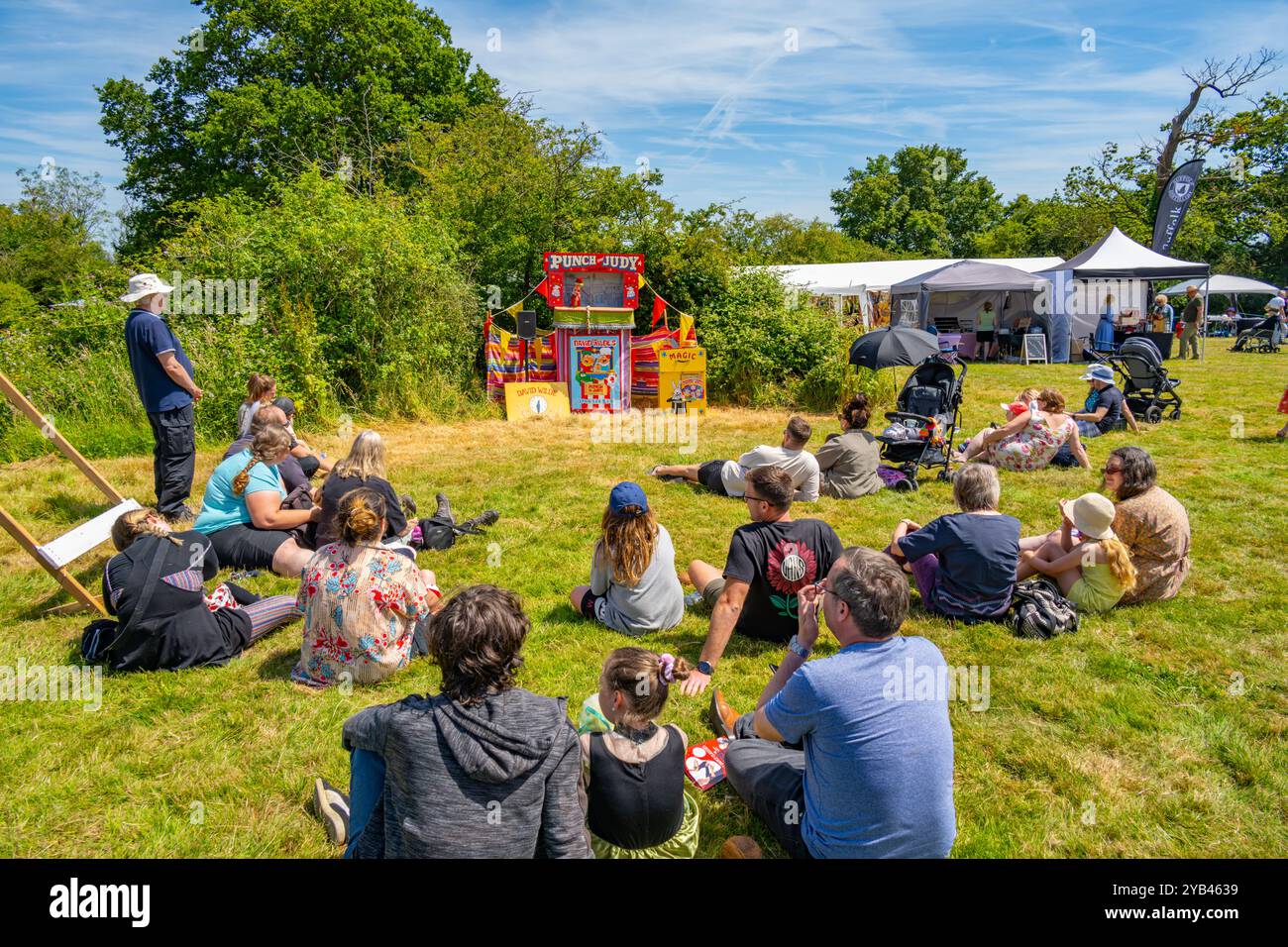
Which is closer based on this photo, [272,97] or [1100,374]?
[1100,374]

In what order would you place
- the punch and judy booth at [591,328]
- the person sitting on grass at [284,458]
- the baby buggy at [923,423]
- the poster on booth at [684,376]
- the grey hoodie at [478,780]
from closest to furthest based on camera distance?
1. the grey hoodie at [478,780]
2. the person sitting on grass at [284,458]
3. the baby buggy at [923,423]
4. the punch and judy booth at [591,328]
5. the poster on booth at [684,376]

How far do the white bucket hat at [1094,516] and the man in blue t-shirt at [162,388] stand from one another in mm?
7088

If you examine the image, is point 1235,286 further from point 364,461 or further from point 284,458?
point 284,458

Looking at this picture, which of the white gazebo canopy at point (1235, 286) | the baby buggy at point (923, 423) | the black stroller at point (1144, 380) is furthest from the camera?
the white gazebo canopy at point (1235, 286)

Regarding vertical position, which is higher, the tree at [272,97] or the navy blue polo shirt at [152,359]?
the tree at [272,97]

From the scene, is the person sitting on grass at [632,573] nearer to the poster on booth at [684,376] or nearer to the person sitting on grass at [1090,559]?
the person sitting on grass at [1090,559]

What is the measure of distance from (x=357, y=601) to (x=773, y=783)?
244cm

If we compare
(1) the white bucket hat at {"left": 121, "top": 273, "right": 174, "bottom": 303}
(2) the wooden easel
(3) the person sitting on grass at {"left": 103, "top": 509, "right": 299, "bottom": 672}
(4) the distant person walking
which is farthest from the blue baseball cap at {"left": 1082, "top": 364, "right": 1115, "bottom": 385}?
(4) the distant person walking

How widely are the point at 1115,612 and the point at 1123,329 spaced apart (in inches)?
767

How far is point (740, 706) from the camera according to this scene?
13.8ft

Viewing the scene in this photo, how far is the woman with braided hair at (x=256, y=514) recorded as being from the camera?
594cm

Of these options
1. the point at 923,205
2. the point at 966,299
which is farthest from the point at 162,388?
the point at 923,205

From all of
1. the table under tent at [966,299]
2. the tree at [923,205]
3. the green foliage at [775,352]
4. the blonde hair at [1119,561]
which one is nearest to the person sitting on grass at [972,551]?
the blonde hair at [1119,561]

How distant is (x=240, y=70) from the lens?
2811 centimetres
